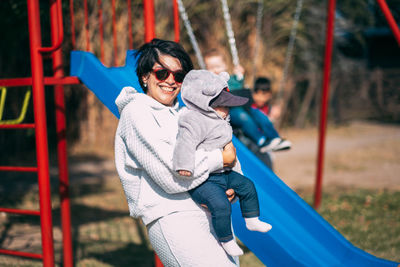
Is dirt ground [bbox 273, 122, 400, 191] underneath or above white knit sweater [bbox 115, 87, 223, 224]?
underneath

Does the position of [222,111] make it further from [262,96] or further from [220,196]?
[262,96]

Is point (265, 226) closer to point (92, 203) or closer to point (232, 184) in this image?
point (232, 184)

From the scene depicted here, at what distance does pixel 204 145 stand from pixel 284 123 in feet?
43.6

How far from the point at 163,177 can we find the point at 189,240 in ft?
0.94

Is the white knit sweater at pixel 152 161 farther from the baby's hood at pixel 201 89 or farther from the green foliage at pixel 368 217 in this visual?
the green foliage at pixel 368 217

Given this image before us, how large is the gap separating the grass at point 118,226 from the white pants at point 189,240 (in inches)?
90.5

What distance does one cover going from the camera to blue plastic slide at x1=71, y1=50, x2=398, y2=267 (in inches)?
Answer: 97.3

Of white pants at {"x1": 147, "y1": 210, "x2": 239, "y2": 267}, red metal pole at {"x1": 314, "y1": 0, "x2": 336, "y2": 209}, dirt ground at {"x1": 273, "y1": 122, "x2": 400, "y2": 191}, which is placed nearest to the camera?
white pants at {"x1": 147, "y1": 210, "x2": 239, "y2": 267}

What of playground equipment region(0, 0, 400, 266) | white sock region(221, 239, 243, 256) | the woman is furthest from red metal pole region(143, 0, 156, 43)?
white sock region(221, 239, 243, 256)

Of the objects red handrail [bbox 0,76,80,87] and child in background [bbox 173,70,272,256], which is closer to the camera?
child in background [bbox 173,70,272,256]

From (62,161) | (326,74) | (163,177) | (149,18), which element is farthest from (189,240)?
(326,74)

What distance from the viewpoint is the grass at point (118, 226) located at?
173 inches

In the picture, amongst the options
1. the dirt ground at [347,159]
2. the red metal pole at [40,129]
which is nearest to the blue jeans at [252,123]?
the red metal pole at [40,129]

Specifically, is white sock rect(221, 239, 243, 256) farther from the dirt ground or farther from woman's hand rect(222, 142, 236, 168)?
the dirt ground
